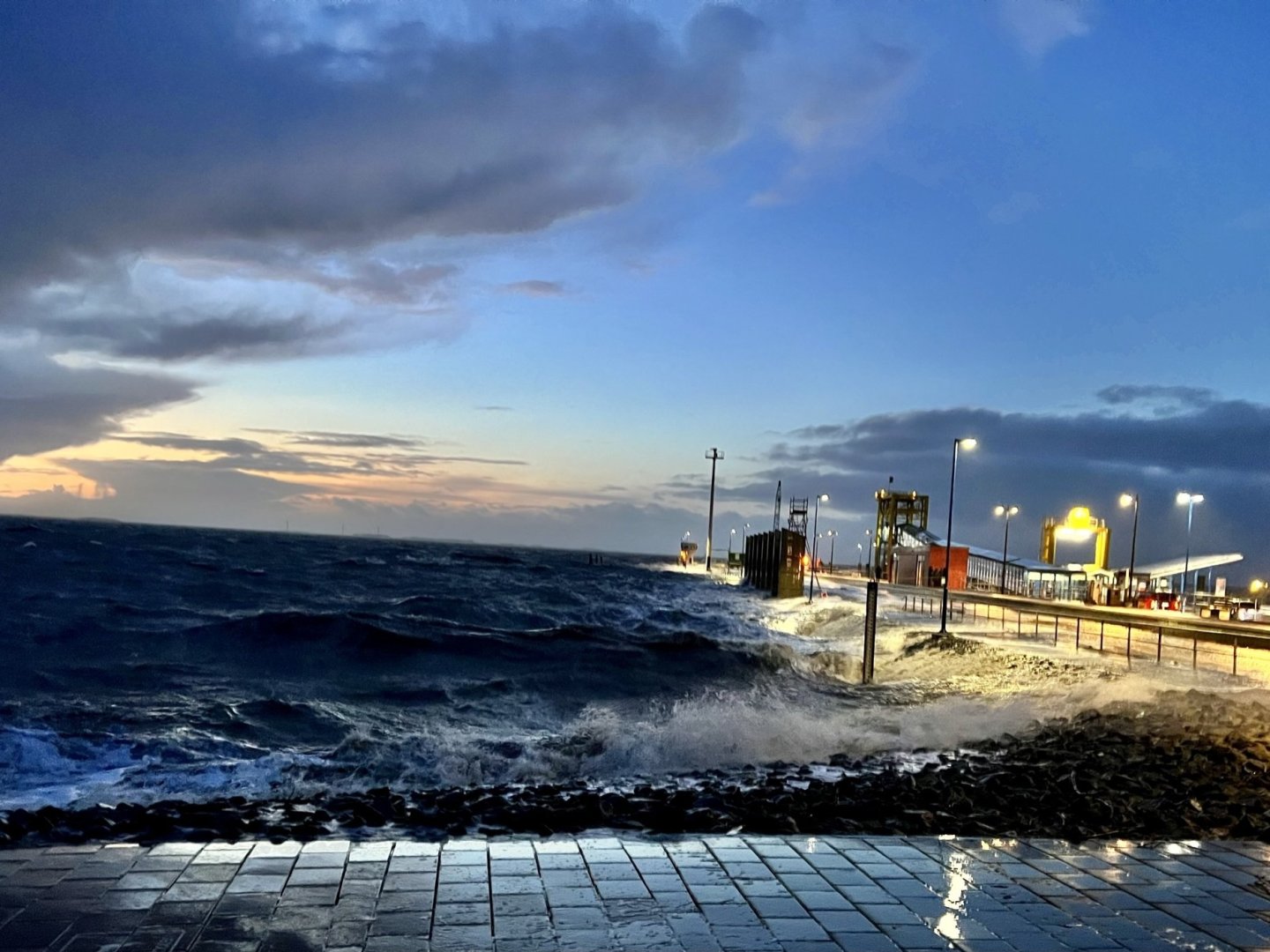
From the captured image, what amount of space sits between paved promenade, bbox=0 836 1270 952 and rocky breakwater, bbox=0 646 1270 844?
77cm

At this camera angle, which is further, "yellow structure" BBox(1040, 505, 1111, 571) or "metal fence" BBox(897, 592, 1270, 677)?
"yellow structure" BBox(1040, 505, 1111, 571)

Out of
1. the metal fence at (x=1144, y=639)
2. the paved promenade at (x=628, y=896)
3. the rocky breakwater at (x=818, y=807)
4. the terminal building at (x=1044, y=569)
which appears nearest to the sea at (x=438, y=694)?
the rocky breakwater at (x=818, y=807)

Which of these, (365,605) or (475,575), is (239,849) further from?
(475,575)

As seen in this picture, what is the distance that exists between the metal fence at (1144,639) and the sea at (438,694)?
2642mm

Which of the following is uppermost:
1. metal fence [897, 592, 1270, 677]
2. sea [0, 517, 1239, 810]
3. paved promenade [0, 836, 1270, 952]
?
paved promenade [0, 836, 1270, 952]

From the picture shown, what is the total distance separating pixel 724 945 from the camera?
15.8 feet

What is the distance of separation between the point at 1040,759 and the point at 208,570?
62108mm

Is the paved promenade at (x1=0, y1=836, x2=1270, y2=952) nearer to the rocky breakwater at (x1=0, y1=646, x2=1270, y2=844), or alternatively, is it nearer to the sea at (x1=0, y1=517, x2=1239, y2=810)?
the rocky breakwater at (x1=0, y1=646, x2=1270, y2=844)

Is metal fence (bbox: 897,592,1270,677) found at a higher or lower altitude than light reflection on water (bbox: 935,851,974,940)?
lower

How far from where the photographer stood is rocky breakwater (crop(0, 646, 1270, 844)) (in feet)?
24.2

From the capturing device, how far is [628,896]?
5520 millimetres

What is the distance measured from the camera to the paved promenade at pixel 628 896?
15.9 ft

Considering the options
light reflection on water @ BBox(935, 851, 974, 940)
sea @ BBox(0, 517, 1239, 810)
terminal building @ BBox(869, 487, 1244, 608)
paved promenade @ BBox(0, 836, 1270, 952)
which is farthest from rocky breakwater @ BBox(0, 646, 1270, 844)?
terminal building @ BBox(869, 487, 1244, 608)

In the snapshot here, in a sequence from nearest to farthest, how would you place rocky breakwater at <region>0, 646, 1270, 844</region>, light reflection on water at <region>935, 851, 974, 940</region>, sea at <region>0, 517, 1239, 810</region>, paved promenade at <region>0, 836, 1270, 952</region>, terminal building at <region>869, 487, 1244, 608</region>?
paved promenade at <region>0, 836, 1270, 952</region> < light reflection on water at <region>935, 851, 974, 940</region> < rocky breakwater at <region>0, 646, 1270, 844</region> < sea at <region>0, 517, 1239, 810</region> < terminal building at <region>869, 487, 1244, 608</region>
